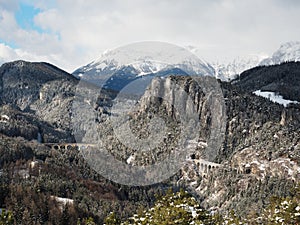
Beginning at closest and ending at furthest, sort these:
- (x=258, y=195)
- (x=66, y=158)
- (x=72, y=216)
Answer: (x=72, y=216) < (x=258, y=195) < (x=66, y=158)

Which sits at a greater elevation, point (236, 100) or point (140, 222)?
point (236, 100)

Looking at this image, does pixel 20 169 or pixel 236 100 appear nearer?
pixel 20 169

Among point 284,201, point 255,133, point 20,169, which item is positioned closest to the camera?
point 284,201

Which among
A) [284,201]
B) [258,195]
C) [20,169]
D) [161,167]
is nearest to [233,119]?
[161,167]

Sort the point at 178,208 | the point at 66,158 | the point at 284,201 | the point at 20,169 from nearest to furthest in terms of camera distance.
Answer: the point at 178,208 → the point at 284,201 → the point at 20,169 → the point at 66,158

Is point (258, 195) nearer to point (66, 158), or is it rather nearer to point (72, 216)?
point (72, 216)

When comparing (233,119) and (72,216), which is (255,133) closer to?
(233,119)

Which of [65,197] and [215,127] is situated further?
[215,127]

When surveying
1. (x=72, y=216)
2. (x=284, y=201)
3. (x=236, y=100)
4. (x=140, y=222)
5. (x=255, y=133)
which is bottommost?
(x=72, y=216)

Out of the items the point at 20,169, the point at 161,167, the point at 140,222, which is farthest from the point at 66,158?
the point at 140,222
